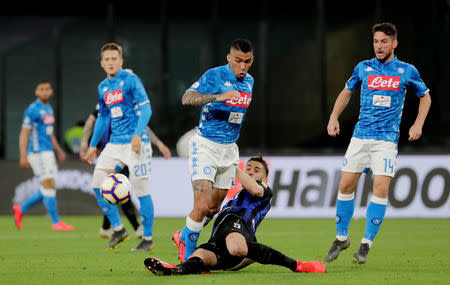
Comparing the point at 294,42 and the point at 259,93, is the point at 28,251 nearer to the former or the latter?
the point at 259,93

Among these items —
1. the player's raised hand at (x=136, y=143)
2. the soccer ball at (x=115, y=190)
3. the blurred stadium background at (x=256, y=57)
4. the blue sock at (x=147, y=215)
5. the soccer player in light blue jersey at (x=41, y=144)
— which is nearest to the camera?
the soccer ball at (x=115, y=190)

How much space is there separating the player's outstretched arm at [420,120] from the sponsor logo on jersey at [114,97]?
10.3 feet

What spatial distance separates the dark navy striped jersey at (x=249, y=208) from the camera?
7.35 metres

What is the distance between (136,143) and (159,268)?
238cm

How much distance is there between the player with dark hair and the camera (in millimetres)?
6934

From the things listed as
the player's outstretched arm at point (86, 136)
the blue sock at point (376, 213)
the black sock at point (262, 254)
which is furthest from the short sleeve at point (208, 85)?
the player's outstretched arm at point (86, 136)

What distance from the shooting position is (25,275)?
729 centimetres

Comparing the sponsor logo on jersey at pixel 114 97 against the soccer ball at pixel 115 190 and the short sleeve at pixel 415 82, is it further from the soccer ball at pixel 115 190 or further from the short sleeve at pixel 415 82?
the short sleeve at pixel 415 82

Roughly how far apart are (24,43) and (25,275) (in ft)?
42.0

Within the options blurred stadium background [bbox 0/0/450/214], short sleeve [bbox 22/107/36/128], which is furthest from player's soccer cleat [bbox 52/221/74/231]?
blurred stadium background [bbox 0/0/450/214]

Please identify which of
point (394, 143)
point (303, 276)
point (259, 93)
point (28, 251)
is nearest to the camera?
point (303, 276)

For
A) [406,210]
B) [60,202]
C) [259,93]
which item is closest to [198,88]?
[406,210]

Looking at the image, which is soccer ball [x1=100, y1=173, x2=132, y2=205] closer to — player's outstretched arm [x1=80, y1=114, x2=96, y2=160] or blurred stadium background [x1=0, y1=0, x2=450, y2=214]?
player's outstretched arm [x1=80, y1=114, x2=96, y2=160]

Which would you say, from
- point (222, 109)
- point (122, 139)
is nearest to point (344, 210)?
point (222, 109)
